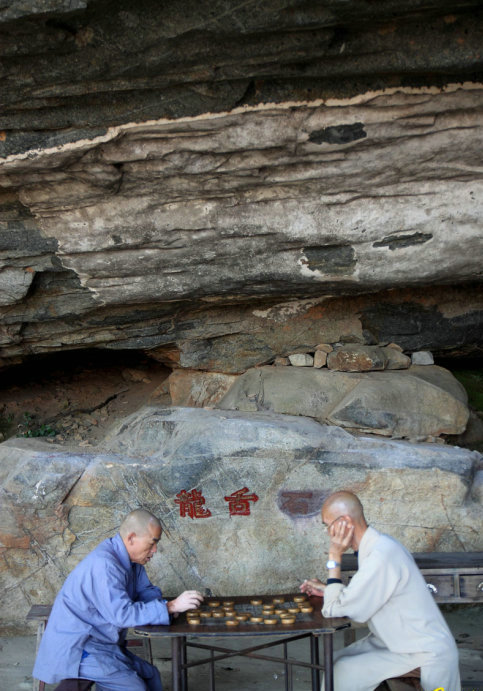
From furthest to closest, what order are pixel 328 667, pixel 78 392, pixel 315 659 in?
pixel 78 392, pixel 315 659, pixel 328 667

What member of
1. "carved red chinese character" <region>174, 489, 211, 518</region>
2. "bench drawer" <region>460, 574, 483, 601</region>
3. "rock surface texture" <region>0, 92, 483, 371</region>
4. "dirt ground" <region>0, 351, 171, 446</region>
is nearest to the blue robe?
"carved red chinese character" <region>174, 489, 211, 518</region>

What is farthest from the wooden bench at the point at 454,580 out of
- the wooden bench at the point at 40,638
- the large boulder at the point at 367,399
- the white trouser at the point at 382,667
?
the wooden bench at the point at 40,638

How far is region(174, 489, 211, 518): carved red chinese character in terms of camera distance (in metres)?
4.47

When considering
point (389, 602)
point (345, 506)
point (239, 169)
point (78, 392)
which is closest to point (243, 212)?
point (239, 169)

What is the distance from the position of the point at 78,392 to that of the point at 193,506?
2.87m

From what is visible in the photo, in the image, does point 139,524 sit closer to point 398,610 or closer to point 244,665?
point 398,610

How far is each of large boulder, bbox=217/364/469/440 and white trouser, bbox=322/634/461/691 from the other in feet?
7.19

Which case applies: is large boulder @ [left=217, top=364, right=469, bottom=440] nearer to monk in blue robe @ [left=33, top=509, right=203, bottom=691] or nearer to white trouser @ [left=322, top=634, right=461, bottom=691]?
white trouser @ [left=322, top=634, right=461, bottom=691]

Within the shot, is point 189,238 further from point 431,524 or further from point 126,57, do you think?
point 431,524

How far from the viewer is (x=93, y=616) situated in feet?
9.36

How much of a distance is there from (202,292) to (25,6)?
2.46 meters

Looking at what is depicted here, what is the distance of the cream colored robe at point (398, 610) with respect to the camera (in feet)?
8.68

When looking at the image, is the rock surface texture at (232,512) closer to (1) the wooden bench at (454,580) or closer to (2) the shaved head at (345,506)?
(1) the wooden bench at (454,580)

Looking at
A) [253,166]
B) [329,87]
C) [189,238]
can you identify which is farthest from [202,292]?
[329,87]
